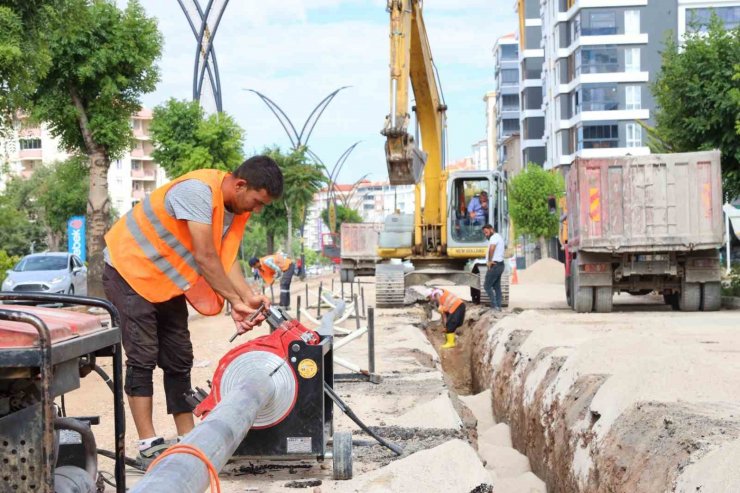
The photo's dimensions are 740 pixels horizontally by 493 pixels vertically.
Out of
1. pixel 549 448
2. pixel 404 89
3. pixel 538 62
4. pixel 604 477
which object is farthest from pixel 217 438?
pixel 538 62

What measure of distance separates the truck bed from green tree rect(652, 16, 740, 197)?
11.3 ft

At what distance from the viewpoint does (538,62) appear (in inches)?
3108

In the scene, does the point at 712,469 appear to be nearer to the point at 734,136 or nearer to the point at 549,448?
the point at 549,448

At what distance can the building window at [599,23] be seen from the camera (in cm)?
6219

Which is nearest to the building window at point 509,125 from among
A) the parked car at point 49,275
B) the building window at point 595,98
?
the building window at point 595,98

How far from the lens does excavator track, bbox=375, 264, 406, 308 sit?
65.4ft

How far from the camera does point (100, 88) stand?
21.6 meters

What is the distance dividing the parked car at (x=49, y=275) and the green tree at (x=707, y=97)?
14655mm

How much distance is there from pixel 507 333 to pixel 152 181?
94.3 metres

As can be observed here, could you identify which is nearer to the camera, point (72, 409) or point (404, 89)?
point (72, 409)

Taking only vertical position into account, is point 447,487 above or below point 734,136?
below

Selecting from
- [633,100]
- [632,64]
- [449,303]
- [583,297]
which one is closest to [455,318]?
[449,303]

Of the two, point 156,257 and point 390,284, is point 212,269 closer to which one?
point 156,257

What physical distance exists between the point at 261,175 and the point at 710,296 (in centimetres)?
1318
